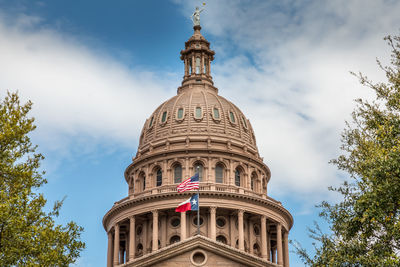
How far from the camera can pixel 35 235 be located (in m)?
27.6

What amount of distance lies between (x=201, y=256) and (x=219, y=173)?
34.8 meters

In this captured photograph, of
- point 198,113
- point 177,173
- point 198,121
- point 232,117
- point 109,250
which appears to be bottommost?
point 109,250

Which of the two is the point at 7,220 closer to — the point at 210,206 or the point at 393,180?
the point at 393,180

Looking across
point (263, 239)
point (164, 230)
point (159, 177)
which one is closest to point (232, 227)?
point (263, 239)

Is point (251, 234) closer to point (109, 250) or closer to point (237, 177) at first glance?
point (237, 177)

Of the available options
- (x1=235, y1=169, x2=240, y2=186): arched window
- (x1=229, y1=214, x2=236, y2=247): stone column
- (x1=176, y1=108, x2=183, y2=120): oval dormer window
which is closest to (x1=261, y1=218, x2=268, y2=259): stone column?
(x1=229, y1=214, x2=236, y2=247): stone column

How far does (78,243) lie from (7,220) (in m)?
4.07

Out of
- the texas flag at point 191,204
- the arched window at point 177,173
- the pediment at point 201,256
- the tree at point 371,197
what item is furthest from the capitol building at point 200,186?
the tree at point 371,197

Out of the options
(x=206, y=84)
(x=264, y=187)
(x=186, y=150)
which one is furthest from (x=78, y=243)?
(x=206, y=84)

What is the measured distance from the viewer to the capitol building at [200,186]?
2891 inches

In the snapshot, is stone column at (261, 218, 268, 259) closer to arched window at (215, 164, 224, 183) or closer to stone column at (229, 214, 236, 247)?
stone column at (229, 214, 236, 247)

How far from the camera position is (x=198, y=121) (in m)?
82.2

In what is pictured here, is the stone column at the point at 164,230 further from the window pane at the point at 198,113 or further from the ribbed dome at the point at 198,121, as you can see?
the window pane at the point at 198,113

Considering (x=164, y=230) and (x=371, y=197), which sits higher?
(x=164, y=230)
